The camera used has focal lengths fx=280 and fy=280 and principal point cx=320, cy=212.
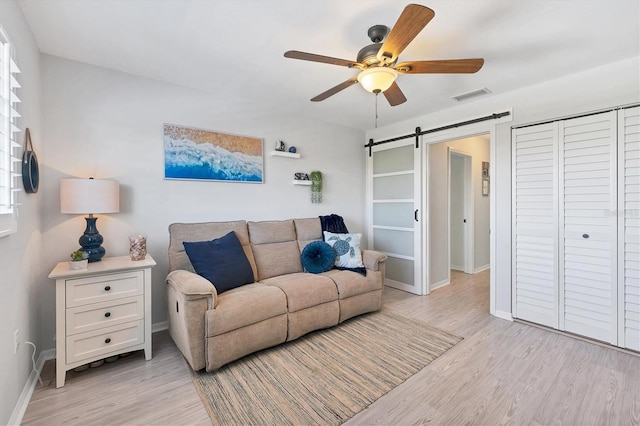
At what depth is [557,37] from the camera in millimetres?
1980

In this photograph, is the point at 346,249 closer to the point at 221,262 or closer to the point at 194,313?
the point at 221,262

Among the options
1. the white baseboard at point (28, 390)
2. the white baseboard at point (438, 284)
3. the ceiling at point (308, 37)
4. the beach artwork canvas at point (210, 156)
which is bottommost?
the white baseboard at point (28, 390)

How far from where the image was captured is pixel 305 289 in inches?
97.7

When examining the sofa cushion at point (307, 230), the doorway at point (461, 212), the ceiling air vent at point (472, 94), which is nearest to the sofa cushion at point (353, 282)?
the sofa cushion at point (307, 230)

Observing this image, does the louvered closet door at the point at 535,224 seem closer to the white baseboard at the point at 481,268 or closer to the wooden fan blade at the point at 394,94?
the wooden fan blade at the point at 394,94

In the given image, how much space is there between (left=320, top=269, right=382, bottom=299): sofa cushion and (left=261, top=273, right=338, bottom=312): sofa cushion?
79 mm

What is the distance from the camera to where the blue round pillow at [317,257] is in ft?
9.64

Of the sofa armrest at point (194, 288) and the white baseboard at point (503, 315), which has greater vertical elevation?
the sofa armrest at point (194, 288)

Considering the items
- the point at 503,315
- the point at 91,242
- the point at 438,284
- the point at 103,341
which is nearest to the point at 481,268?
the point at 438,284

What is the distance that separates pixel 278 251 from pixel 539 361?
2.41 metres

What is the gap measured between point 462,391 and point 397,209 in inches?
98.8

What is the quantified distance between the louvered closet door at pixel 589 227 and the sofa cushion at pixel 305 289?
2.17m

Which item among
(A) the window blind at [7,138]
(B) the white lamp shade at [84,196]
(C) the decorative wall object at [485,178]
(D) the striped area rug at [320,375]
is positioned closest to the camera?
(A) the window blind at [7,138]

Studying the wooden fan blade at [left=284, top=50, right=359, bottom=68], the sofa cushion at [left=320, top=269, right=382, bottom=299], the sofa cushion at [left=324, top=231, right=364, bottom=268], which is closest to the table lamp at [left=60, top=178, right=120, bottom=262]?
the wooden fan blade at [left=284, top=50, right=359, bottom=68]
